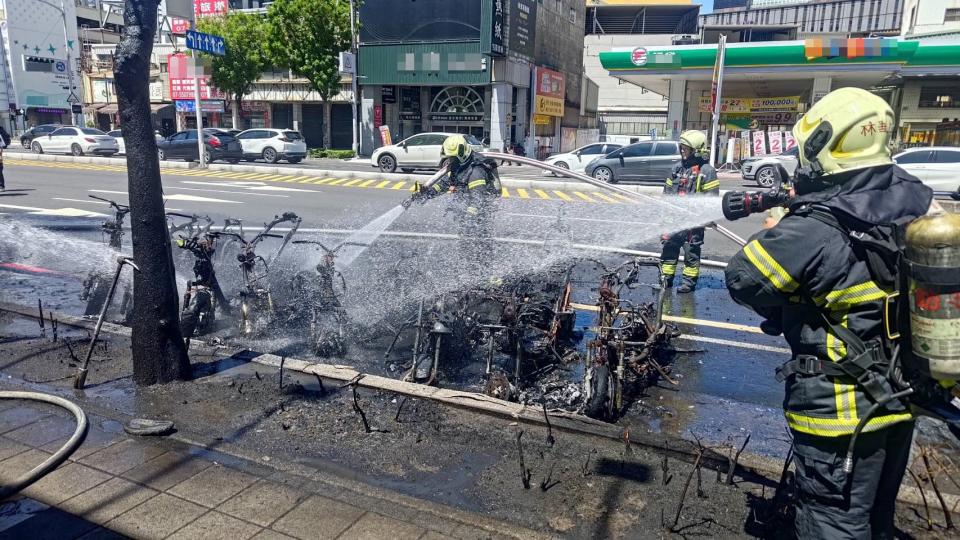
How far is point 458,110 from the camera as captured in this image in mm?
33469

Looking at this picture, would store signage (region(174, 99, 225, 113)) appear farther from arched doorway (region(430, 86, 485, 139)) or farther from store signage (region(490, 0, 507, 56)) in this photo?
store signage (region(490, 0, 507, 56))

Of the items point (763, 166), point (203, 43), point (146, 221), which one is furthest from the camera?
point (203, 43)

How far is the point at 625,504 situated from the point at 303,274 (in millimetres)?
4140

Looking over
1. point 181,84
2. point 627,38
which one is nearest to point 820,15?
point 627,38

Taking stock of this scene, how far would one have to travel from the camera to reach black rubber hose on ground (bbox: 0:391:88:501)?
3.11 meters

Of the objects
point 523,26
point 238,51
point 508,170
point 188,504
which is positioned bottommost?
point 188,504

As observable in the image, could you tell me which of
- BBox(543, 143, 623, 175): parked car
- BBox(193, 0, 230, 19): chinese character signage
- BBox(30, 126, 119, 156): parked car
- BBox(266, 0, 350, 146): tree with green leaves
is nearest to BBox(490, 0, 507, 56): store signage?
BBox(266, 0, 350, 146): tree with green leaves

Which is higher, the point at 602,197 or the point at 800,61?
the point at 800,61

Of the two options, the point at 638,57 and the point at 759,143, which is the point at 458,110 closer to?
the point at 638,57

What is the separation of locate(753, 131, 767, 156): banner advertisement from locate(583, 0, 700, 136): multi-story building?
655 inches

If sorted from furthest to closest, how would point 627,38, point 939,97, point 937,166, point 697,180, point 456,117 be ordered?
point 627,38 < point 456,117 < point 939,97 < point 937,166 < point 697,180

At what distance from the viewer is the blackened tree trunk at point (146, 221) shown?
419 centimetres

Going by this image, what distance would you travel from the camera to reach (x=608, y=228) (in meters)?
11.2

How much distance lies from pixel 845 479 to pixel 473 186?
200 inches
